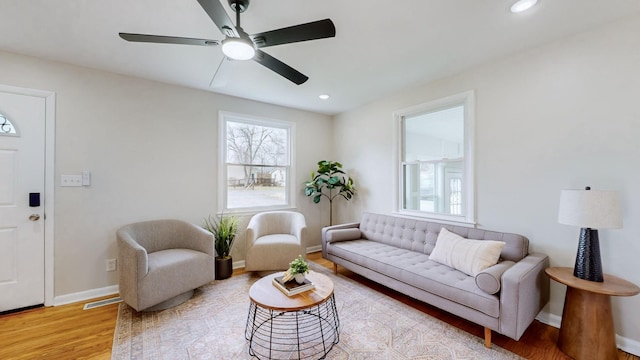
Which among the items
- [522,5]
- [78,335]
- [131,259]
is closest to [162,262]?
[131,259]

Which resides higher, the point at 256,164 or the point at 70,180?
the point at 256,164

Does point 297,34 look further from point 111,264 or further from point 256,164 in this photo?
point 111,264

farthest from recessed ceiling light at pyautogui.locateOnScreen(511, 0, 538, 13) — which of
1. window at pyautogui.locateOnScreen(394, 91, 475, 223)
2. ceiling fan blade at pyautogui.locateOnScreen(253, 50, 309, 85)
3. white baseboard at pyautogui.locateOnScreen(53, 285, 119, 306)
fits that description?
white baseboard at pyautogui.locateOnScreen(53, 285, 119, 306)

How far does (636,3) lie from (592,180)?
1.30 m

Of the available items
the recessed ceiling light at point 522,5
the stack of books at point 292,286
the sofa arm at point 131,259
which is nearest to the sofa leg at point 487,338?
the stack of books at point 292,286

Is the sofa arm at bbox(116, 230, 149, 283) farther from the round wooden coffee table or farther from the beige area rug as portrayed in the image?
the round wooden coffee table

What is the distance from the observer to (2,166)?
2.52m

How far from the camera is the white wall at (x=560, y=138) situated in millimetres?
1987

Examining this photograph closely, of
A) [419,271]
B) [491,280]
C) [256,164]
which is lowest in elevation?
[419,271]

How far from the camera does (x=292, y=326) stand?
7.52 ft

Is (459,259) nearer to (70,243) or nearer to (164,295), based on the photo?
(164,295)

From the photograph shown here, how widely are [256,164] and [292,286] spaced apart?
249 centimetres

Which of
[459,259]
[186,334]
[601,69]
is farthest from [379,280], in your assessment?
[601,69]

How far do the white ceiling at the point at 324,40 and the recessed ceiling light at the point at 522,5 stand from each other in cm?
9
